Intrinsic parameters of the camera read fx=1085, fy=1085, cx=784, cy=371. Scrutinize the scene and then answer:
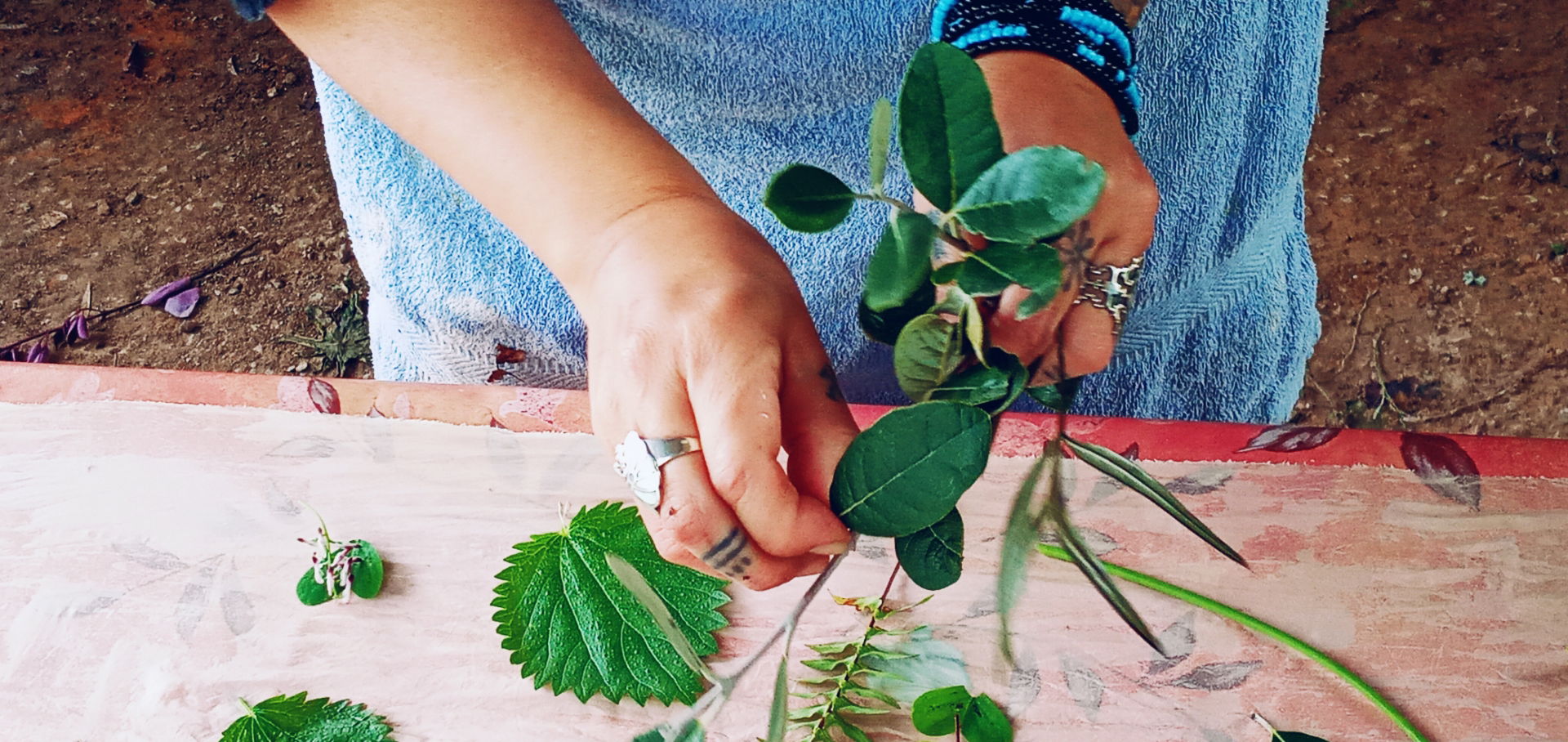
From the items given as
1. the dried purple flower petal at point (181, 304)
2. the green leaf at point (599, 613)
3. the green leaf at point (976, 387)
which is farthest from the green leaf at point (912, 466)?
the dried purple flower petal at point (181, 304)

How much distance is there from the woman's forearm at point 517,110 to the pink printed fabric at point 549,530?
6.5 inches

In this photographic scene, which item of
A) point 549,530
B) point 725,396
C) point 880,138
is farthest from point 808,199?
point 549,530

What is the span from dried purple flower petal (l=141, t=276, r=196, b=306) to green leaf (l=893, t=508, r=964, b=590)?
1400 millimetres

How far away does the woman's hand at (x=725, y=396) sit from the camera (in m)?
0.37

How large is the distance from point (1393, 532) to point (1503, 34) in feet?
4.26

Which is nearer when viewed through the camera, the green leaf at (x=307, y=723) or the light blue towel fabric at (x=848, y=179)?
the green leaf at (x=307, y=723)

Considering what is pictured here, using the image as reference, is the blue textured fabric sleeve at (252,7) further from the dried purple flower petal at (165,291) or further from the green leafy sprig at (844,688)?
the dried purple flower petal at (165,291)

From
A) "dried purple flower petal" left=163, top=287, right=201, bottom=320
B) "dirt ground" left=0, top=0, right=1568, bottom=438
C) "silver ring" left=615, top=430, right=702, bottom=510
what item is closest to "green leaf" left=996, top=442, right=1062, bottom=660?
"silver ring" left=615, top=430, right=702, bottom=510

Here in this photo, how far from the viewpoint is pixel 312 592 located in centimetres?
53

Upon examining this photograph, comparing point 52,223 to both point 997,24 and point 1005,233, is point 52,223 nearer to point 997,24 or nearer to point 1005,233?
point 997,24

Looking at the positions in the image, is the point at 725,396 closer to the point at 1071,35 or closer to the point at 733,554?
the point at 733,554

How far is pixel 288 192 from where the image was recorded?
1.53 m

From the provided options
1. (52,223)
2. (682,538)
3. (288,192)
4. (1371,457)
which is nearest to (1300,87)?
(1371,457)

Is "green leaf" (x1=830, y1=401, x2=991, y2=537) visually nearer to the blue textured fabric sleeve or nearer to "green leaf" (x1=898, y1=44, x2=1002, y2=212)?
"green leaf" (x1=898, y1=44, x2=1002, y2=212)
